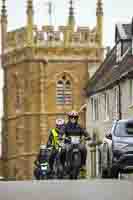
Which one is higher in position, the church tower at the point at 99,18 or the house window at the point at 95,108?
the church tower at the point at 99,18

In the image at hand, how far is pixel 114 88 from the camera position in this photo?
55.1 meters

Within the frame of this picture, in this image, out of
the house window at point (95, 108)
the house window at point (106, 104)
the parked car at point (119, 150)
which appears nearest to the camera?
the parked car at point (119, 150)

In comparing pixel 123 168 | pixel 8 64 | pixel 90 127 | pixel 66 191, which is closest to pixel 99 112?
pixel 90 127

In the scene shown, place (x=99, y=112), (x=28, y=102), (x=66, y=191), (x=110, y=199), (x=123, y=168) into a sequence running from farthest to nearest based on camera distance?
(x=28, y=102) < (x=99, y=112) < (x=123, y=168) < (x=66, y=191) < (x=110, y=199)

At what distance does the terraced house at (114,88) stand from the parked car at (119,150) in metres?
22.7

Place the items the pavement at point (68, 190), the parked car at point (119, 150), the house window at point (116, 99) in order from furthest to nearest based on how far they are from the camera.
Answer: the house window at point (116, 99), the parked car at point (119, 150), the pavement at point (68, 190)

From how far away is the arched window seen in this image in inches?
4316

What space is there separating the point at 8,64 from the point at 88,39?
7.93 meters

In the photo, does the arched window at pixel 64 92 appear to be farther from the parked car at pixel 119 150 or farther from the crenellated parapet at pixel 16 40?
the parked car at pixel 119 150

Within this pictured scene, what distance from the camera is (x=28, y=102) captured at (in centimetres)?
10962

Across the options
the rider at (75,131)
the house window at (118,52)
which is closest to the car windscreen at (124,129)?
the rider at (75,131)

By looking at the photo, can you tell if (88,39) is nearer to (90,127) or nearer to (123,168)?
(90,127)

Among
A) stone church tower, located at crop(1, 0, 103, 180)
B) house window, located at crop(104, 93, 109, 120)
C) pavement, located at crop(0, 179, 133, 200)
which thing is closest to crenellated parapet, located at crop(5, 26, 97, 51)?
stone church tower, located at crop(1, 0, 103, 180)

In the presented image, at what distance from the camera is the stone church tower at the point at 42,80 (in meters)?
109
